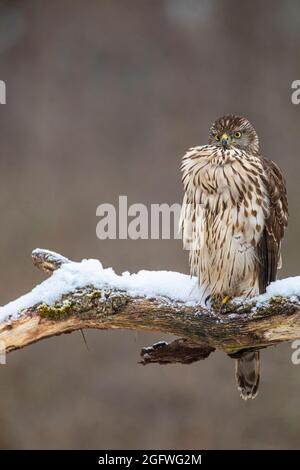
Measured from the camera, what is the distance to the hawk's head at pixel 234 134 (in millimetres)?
3135

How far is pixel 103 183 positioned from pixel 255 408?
1.79m

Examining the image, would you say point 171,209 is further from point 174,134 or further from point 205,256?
point 205,256

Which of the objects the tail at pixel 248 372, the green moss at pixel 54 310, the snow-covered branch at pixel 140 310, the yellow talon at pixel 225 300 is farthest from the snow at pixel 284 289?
the green moss at pixel 54 310

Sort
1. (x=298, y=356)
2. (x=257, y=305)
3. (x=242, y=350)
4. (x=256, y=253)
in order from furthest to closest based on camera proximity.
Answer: (x=298, y=356) < (x=256, y=253) < (x=242, y=350) < (x=257, y=305)

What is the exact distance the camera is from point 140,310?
8.84 ft

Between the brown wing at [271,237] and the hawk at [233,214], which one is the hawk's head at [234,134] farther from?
the brown wing at [271,237]

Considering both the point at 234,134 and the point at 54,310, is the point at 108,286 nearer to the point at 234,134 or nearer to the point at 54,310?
the point at 54,310

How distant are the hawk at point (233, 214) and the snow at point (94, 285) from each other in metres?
0.20

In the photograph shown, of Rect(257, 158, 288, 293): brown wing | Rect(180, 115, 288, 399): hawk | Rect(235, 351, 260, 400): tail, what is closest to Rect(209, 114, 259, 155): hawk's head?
Rect(180, 115, 288, 399): hawk

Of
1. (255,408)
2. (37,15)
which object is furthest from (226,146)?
(37,15)

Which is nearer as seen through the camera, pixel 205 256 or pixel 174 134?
pixel 205 256

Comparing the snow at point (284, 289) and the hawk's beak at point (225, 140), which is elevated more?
the hawk's beak at point (225, 140)

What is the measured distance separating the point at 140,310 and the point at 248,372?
2.45 feet

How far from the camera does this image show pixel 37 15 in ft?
18.0
